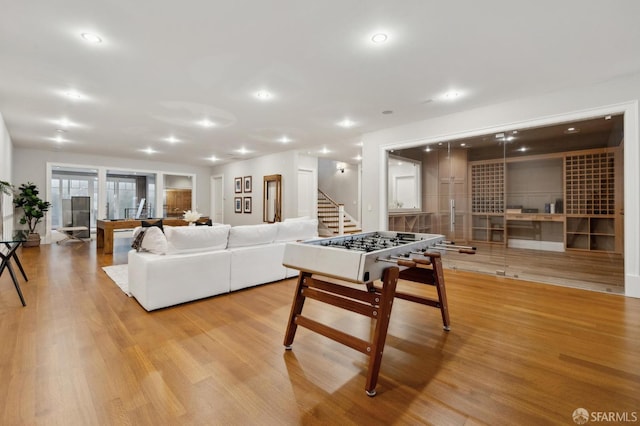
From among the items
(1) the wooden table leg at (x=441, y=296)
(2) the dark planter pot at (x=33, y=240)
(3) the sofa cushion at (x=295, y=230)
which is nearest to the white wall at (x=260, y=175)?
(3) the sofa cushion at (x=295, y=230)

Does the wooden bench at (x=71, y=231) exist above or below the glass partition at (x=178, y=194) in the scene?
below

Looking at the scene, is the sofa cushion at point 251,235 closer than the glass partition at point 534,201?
Yes

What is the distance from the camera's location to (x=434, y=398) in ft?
5.48

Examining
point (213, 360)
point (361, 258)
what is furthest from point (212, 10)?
point (213, 360)

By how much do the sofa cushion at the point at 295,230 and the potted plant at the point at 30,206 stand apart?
23.0 feet

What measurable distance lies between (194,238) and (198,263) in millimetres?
288

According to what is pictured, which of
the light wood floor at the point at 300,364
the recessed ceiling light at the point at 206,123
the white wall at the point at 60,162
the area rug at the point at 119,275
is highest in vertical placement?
the recessed ceiling light at the point at 206,123

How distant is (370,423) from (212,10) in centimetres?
296

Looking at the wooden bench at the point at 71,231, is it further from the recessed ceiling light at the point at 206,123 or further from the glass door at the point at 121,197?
the recessed ceiling light at the point at 206,123

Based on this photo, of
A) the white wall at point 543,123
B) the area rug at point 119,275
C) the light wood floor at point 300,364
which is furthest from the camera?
the area rug at point 119,275

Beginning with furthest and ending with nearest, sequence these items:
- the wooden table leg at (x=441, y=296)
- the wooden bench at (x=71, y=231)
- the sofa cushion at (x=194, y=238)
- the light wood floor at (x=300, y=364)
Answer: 1. the wooden bench at (x=71, y=231)
2. the sofa cushion at (x=194, y=238)
3. the wooden table leg at (x=441, y=296)
4. the light wood floor at (x=300, y=364)

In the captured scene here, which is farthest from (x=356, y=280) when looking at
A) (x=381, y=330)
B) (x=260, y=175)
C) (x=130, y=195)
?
(x=130, y=195)

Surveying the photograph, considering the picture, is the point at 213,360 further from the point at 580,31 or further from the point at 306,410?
the point at 580,31

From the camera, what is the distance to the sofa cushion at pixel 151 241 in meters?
3.23
